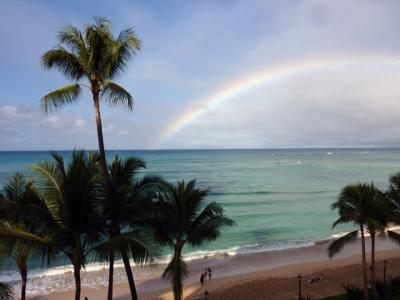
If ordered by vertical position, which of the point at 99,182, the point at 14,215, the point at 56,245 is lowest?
the point at 56,245

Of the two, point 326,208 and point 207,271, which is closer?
point 207,271

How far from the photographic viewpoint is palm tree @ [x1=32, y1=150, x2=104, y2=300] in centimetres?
934

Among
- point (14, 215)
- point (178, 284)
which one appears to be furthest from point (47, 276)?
point (14, 215)

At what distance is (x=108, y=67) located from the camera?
460 inches

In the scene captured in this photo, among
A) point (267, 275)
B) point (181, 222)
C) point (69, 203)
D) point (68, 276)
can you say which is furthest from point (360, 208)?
point (68, 276)

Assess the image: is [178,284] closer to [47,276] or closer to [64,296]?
[64,296]

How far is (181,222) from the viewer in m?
13.1

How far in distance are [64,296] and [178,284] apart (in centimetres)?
A: 1252

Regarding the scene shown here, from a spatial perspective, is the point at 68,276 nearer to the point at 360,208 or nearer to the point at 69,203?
the point at 69,203

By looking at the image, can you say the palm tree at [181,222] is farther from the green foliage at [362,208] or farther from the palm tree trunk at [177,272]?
the green foliage at [362,208]

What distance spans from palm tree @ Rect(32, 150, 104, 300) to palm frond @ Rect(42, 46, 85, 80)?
10.4ft

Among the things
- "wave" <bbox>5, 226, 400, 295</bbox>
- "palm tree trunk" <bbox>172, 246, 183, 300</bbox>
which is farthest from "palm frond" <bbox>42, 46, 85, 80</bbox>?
"wave" <bbox>5, 226, 400, 295</bbox>

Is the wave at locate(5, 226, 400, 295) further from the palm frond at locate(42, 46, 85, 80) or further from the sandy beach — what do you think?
the palm frond at locate(42, 46, 85, 80)

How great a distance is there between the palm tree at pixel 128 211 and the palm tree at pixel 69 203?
0.76 metres
